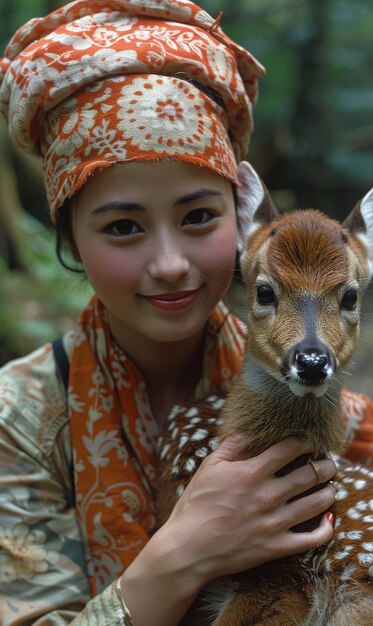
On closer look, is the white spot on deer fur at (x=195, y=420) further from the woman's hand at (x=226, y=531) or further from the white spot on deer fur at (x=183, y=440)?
the woman's hand at (x=226, y=531)

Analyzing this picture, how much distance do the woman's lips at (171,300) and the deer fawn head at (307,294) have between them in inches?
7.9

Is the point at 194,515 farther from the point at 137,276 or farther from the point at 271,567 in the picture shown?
the point at 137,276

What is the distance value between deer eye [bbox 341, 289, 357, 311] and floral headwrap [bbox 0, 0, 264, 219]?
1.83 feet

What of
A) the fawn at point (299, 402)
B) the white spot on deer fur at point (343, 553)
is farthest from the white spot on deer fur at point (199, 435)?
the white spot on deer fur at point (343, 553)

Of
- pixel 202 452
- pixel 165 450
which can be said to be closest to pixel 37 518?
pixel 165 450

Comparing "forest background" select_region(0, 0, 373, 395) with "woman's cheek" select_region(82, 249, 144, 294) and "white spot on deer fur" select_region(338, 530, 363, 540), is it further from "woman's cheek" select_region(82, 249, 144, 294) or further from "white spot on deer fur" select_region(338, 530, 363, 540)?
"white spot on deer fur" select_region(338, 530, 363, 540)

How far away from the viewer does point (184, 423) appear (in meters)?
2.51

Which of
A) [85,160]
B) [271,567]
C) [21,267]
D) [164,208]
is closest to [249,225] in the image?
[164,208]

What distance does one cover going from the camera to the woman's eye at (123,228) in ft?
7.57

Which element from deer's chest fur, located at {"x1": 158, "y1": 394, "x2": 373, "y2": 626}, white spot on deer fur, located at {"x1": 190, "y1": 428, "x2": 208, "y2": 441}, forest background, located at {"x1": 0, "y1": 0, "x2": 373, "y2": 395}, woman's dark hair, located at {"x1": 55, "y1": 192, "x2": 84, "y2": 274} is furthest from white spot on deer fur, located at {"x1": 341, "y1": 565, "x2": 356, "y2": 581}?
forest background, located at {"x1": 0, "y1": 0, "x2": 373, "y2": 395}

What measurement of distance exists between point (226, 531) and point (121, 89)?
4.39ft

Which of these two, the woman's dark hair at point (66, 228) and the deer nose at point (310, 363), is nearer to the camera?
the deer nose at point (310, 363)

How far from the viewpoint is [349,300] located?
2.13 m

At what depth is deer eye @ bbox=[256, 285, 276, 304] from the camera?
7.07ft
